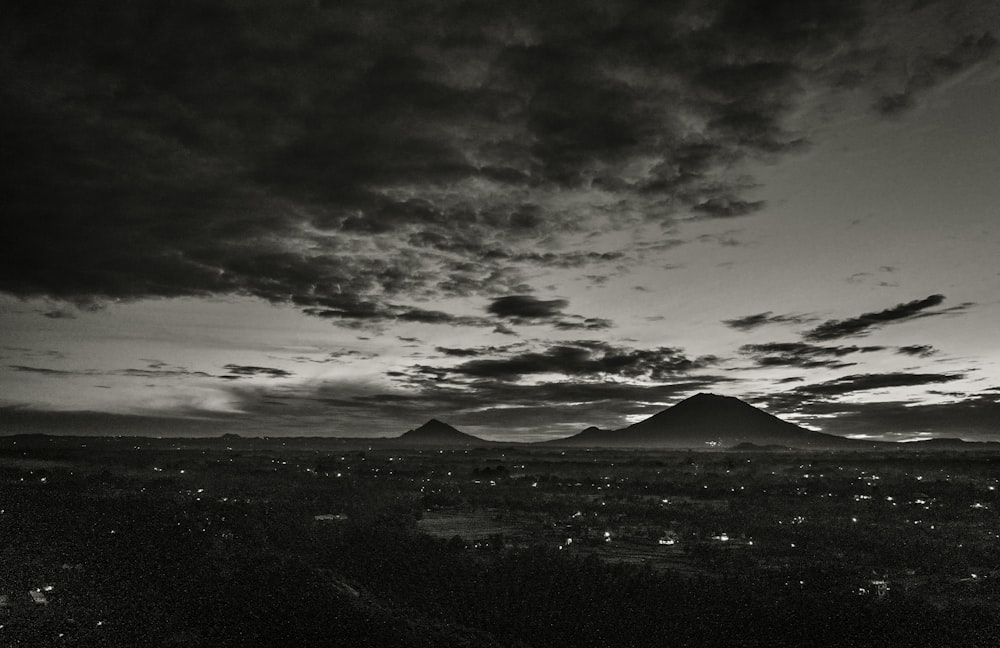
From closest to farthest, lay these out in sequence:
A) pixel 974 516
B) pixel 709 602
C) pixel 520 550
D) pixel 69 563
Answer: pixel 709 602
pixel 69 563
pixel 520 550
pixel 974 516

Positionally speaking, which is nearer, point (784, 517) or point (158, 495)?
point (784, 517)

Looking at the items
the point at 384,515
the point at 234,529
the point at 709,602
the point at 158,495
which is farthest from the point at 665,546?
the point at 158,495

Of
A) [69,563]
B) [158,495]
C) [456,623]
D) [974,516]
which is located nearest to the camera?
[456,623]

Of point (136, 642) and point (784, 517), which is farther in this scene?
point (784, 517)

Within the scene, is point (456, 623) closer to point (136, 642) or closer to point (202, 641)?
point (202, 641)

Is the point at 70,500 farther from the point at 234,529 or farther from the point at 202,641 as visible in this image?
the point at 202,641

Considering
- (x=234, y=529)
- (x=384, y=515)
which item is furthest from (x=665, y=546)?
(x=234, y=529)
